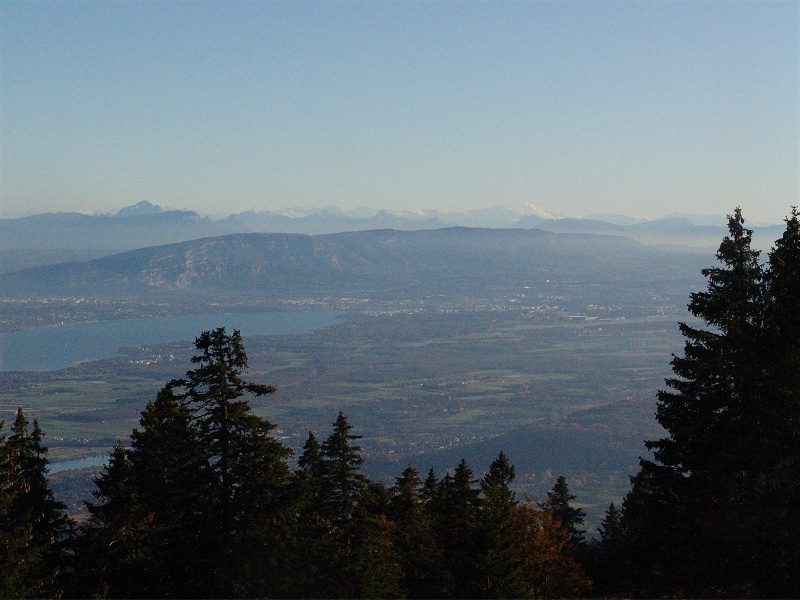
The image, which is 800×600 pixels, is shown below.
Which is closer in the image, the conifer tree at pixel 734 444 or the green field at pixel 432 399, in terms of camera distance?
the conifer tree at pixel 734 444

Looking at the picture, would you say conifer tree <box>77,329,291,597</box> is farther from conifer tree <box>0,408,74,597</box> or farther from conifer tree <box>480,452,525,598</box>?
conifer tree <box>480,452,525,598</box>

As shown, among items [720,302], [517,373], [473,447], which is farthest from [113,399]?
[720,302]

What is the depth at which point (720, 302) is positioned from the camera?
60.4 ft

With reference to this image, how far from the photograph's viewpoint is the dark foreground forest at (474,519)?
57.4ft

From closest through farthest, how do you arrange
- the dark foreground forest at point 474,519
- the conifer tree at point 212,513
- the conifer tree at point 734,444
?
the conifer tree at point 734,444 < the dark foreground forest at point 474,519 < the conifer tree at point 212,513

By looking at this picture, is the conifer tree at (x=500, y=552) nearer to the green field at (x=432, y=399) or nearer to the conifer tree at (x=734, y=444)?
the conifer tree at (x=734, y=444)

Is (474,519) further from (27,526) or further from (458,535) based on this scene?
(27,526)

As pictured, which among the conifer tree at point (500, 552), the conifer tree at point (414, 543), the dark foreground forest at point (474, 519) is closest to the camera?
the dark foreground forest at point (474, 519)

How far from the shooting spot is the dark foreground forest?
1748 centimetres

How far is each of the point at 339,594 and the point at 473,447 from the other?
75.6 m

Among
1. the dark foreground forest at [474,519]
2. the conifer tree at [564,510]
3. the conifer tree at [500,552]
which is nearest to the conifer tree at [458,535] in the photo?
the dark foreground forest at [474,519]

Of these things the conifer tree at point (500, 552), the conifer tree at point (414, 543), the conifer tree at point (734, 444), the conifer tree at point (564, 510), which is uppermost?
the conifer tree at point (734, 444)

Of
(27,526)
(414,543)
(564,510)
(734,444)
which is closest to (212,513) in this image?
(27,526)

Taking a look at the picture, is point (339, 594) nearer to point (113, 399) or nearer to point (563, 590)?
point (563, 590)
